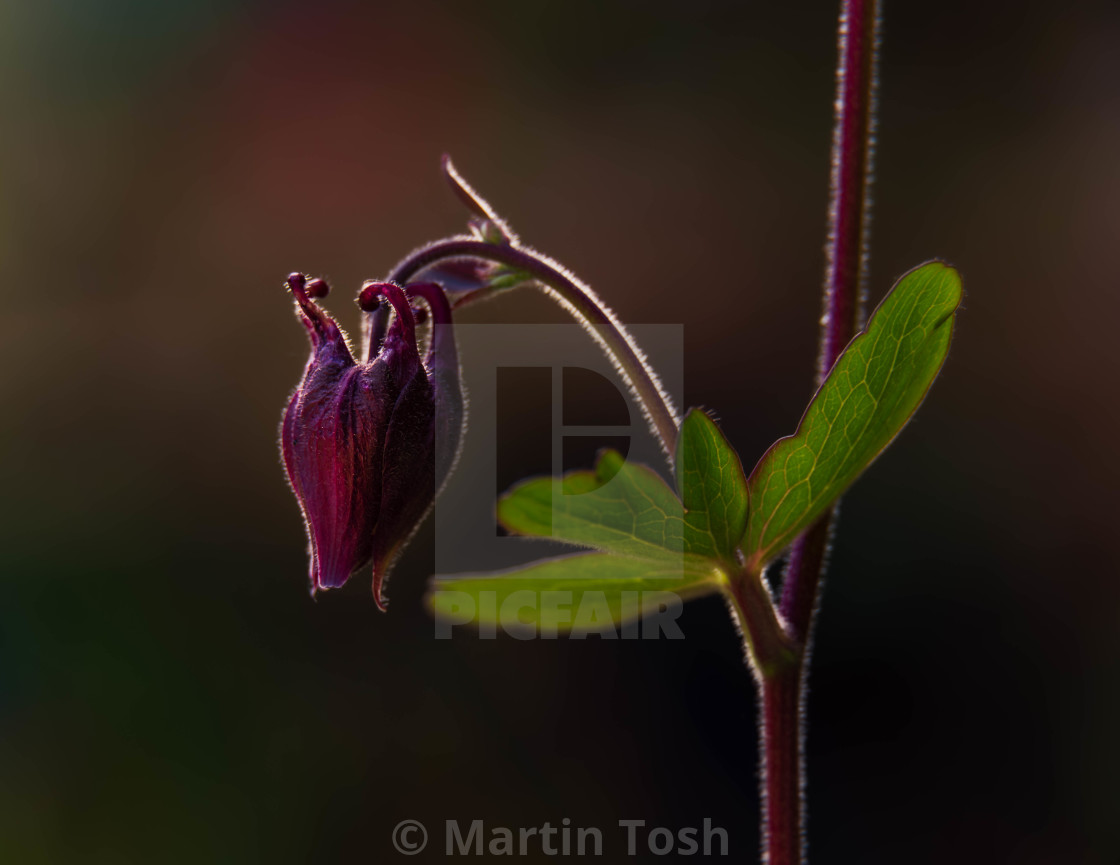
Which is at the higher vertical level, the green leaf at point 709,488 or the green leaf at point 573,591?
the green leaf at point 709,488

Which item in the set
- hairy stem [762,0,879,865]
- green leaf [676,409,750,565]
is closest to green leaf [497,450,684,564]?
green leaf [676,409,750,565]

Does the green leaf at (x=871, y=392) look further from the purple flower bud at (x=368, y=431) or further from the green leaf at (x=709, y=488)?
the purple flower bud at (x=368, y=431)

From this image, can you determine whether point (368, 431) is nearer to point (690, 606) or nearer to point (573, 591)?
point (573, 591)

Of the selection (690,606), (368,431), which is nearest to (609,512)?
(368,431)

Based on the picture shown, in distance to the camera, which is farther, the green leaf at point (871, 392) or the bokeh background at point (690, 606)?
the bokeh background at point (690, 606)

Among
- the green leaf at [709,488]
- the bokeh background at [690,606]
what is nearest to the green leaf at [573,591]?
the green leaf at [709,488]

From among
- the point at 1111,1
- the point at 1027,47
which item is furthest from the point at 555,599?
the point at 1111,1

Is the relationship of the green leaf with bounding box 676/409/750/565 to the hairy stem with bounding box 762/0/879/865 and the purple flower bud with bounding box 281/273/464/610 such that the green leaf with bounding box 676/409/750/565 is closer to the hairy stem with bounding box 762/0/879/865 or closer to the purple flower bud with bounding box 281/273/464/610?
the hairy stem with bounding box 762/0/879/865
